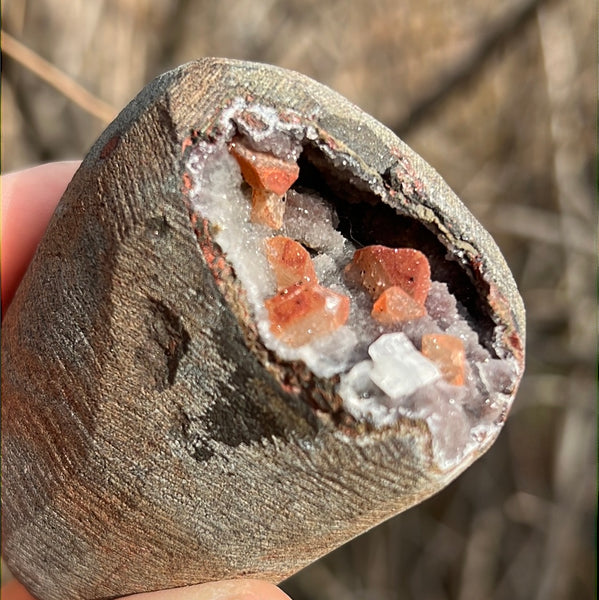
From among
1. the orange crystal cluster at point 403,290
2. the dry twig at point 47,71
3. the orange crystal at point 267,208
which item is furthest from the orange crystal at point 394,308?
the dry twig at point 47,71

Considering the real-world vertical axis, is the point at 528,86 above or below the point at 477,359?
above

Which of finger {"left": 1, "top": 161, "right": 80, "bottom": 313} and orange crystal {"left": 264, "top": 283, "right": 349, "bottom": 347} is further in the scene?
finger {"left": 1, "top": 161, "right": 80, "bottom": 313}

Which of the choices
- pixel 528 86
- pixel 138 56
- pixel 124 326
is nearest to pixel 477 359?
pixel 124 326

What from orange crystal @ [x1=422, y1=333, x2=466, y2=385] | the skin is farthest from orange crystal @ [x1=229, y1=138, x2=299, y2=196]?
the skin

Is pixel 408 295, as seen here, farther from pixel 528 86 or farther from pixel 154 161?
pixel 528 86

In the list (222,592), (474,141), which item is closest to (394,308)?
(222,592)

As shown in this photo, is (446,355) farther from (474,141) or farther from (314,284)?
(474,141)

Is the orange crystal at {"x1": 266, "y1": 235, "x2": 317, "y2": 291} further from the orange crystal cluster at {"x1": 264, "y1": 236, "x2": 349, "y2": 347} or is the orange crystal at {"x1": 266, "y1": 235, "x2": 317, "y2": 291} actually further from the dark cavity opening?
the dark cavity opening
